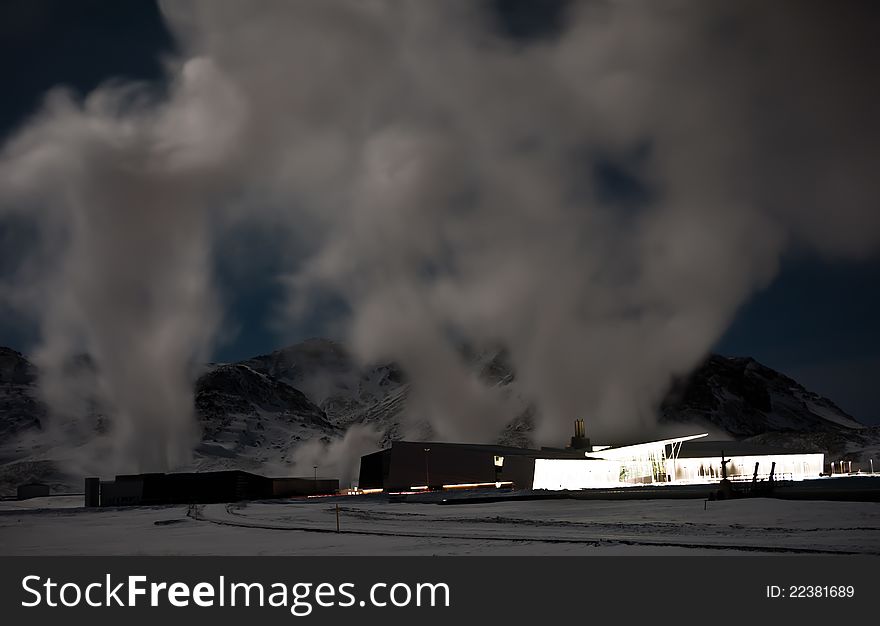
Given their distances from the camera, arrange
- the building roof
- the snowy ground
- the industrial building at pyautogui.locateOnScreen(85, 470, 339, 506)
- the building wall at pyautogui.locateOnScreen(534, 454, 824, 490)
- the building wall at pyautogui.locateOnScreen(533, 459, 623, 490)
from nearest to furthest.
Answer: the snowy ground
the building wall at pyautogui.locateOnScreen(533, 459, 623, 490)
the building wall at pyautogui.locateOnScreen(534, 454, 824, 490)
the building roof
the industrial building at pyautogui.locateOnScreen(85, 470, 339, 506)

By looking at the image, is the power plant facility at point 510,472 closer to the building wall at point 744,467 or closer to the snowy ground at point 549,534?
the building wall at point 744,467

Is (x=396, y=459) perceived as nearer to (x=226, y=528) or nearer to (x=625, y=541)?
(x=226, y=528)

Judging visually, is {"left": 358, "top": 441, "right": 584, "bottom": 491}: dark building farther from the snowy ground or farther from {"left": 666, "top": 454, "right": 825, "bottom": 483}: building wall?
the snowy ground

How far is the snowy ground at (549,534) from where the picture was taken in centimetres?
2902

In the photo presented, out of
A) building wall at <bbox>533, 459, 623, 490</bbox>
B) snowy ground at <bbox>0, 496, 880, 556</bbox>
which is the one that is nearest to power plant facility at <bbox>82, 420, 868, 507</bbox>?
building wall at <bbox>533, 459, 623, 490</bbox>

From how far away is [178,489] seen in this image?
431 feet

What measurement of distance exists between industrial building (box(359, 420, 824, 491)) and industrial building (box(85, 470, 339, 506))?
74.5 ft

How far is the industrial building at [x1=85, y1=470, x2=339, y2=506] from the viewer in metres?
129
